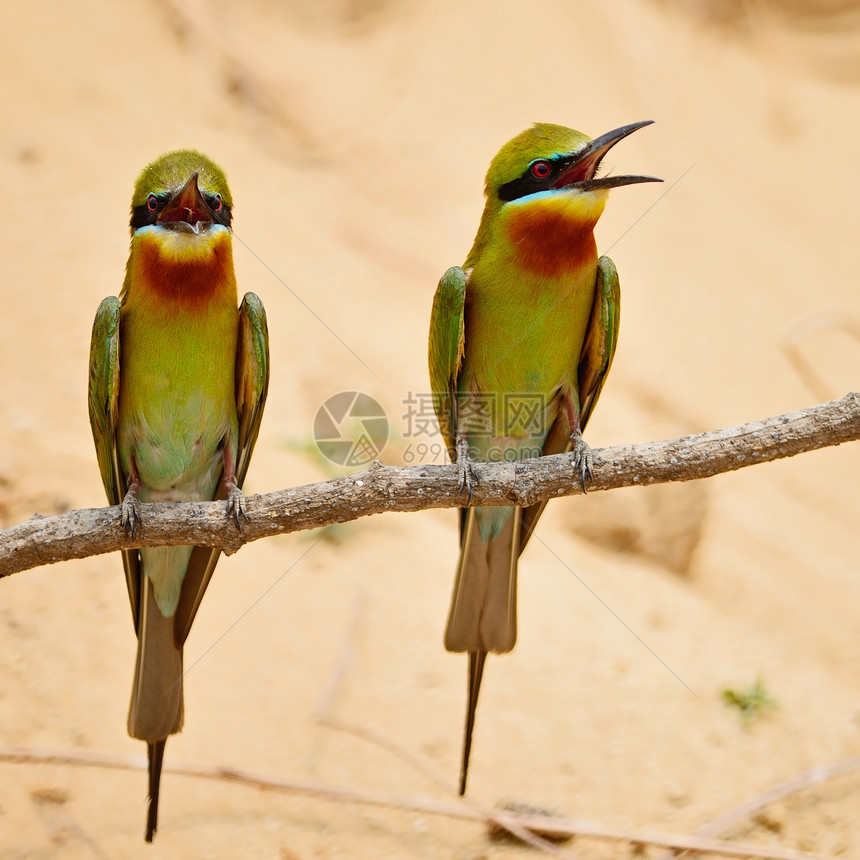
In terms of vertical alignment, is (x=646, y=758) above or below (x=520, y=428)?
below

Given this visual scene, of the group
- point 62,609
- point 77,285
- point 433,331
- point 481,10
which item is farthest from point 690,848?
point 481,10

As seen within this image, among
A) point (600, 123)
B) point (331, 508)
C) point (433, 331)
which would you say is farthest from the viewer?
point (600, 123)

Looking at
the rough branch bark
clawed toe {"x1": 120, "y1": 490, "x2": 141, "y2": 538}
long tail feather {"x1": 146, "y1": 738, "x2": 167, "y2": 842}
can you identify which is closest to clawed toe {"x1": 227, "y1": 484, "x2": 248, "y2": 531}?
Answer: the rough branch bark

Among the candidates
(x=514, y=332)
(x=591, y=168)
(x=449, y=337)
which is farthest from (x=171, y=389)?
(x=591, y=168)

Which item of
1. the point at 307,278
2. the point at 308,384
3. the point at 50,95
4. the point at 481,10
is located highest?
the point at 481,10

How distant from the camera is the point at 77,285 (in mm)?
4641

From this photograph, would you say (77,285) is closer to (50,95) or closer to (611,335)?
(50,95)

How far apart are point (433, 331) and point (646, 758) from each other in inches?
58.6

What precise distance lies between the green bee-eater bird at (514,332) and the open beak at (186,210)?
0.59 meters

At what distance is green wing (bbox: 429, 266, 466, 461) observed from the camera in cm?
224

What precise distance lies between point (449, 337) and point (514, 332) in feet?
0.54

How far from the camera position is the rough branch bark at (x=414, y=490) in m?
1.82

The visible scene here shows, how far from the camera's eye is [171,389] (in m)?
2.22

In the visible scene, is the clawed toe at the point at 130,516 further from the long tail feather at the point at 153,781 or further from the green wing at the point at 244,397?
the long tail feather at the point at 153,781
